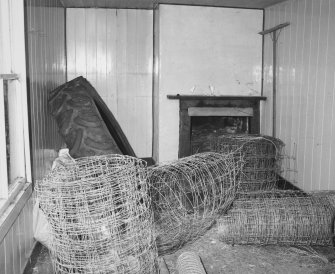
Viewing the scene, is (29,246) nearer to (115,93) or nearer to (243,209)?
(243,209)

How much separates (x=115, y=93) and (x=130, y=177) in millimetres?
3707

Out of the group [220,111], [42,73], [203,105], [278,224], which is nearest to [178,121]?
[203,105]

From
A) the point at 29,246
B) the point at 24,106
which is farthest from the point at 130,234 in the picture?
the point at 24,106

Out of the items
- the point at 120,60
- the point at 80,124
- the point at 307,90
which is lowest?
the point at 80,124

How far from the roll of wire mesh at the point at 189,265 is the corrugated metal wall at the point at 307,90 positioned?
192 centimetres

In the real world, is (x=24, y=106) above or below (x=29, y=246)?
above

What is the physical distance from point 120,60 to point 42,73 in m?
2.25

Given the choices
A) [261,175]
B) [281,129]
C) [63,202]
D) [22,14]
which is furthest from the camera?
[281,129]

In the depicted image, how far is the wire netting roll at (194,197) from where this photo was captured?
283 cm

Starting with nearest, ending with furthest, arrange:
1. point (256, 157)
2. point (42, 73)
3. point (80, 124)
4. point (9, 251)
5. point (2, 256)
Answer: point (2, 256) < point (9, 251) < point (42, 73) < point (80, 124) < point (256, 157)

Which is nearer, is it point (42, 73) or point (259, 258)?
point (259, 258)

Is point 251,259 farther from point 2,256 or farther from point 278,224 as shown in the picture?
point 2,256

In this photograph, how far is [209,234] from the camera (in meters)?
3.57

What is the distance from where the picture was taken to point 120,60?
5750mm
